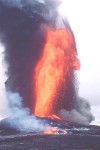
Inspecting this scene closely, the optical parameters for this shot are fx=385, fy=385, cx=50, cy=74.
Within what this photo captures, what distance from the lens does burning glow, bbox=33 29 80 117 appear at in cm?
13068

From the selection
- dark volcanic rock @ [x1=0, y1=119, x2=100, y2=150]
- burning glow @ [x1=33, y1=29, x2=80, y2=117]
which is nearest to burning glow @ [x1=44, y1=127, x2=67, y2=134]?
dark volcanic rock @ [x1=0, y1=119, x2=100, y2=150]

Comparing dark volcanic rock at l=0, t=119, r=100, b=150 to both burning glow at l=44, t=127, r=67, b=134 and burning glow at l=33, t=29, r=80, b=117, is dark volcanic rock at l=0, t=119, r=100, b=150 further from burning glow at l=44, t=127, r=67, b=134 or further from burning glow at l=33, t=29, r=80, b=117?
burning glow at l=33, t=29, r=80, b=117

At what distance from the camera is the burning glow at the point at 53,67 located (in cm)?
13068

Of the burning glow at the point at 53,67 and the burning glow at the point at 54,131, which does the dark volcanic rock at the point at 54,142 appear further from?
the burning glow at the point at 53,67

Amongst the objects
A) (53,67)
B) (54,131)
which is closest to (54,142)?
(54,131)

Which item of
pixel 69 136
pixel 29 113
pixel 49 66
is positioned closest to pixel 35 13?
pixel 49 66

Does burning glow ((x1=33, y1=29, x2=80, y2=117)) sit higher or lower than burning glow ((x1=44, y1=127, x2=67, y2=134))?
higher

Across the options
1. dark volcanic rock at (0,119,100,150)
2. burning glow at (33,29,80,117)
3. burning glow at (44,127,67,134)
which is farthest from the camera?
burning glow at (33,29,80,117)

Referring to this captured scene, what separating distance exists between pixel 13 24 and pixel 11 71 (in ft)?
54.5

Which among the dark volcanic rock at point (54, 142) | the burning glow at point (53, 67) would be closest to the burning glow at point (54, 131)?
the dark volcanic rock at point (54, 142)

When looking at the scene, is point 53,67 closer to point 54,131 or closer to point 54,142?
point 54,131

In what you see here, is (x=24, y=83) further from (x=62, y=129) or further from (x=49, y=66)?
(x=62, y=129)

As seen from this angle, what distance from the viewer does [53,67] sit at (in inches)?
5197

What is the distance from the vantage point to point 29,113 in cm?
12662
